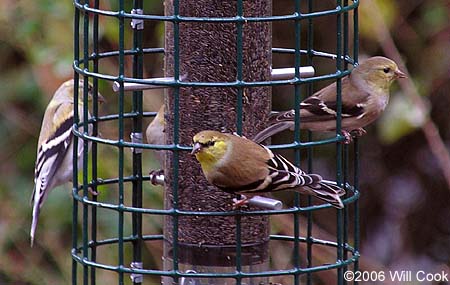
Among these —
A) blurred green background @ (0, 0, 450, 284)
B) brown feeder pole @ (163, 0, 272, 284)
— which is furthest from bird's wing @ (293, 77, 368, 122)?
blurred green background @ (0, 0, 450, 284)

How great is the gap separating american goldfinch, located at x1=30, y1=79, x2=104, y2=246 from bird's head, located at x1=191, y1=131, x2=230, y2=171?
8.03 ft

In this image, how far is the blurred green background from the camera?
702cm

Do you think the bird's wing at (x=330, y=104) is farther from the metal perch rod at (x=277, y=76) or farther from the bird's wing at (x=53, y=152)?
the bird's wing at (x=53, y=152)

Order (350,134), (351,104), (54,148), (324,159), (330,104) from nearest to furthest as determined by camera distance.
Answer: (330,104), (350,134), (351,104), (54,148), (324,159)

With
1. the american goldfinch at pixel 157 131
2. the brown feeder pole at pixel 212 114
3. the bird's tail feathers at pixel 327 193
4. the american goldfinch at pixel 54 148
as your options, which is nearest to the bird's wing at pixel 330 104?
the brown feeder pole at pixel 212 114

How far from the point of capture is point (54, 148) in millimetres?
7117

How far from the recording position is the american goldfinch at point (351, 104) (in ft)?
16.7

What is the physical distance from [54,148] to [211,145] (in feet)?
8.69

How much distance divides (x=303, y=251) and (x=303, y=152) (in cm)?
100

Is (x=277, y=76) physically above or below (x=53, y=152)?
above

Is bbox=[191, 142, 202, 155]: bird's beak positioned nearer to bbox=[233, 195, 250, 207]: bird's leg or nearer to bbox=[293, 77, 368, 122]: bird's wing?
bbox=[233, 195, 250, 207]: bird's leg

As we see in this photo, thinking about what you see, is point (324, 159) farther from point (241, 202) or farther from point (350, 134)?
point (241, 202)

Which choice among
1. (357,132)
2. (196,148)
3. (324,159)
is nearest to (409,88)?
(357,132)

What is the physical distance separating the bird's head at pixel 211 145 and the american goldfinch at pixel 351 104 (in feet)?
1.32
